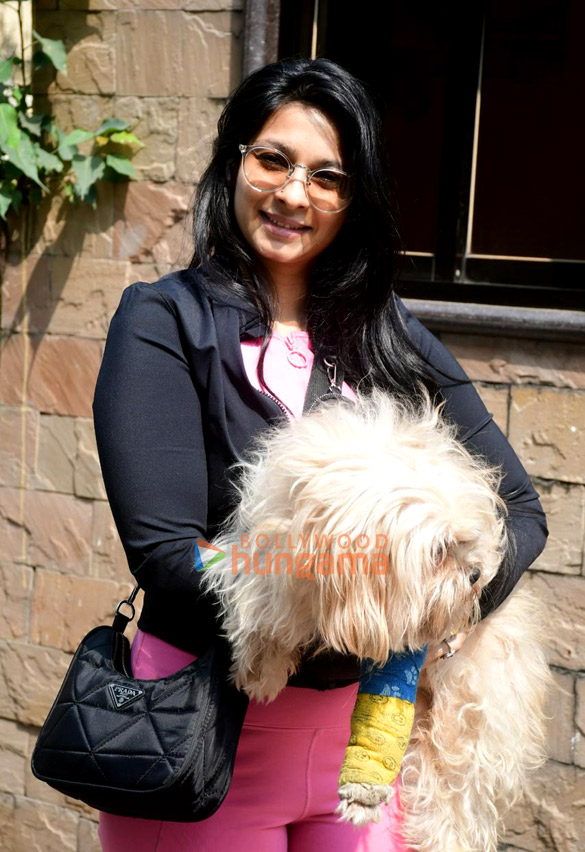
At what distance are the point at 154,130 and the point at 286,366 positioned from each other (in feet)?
6.80

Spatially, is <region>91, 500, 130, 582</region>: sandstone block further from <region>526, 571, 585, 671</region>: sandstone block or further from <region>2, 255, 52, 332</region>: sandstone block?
<region>526, 571, 585, 671</region>: sandstone block

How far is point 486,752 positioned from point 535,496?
0.65 meters

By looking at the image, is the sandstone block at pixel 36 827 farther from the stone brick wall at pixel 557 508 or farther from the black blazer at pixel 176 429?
the black blazer at pixel 176 429

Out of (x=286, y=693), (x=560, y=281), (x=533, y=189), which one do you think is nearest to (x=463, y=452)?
(x=286, y=693)

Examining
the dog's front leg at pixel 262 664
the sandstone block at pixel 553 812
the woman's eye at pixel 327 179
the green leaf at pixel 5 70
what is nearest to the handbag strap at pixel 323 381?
the woman's eye at pixel 327 179

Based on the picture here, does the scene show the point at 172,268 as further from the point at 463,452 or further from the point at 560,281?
the point at 463,452

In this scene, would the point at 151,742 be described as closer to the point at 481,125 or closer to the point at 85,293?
the point at 85,293

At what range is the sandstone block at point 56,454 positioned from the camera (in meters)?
4.11

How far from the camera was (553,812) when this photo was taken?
11.4ft

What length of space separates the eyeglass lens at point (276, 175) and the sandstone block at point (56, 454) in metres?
2.18

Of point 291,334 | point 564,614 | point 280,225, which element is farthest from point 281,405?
point 564,614

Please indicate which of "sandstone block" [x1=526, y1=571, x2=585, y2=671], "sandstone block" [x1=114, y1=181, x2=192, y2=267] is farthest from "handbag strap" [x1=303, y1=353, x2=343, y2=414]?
"sandstone block" [x1=114, y1=181, x2=192, y2=267]

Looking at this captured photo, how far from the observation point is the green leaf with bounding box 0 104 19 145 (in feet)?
12.5

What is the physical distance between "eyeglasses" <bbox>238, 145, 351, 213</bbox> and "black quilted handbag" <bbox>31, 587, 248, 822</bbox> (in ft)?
3.48
